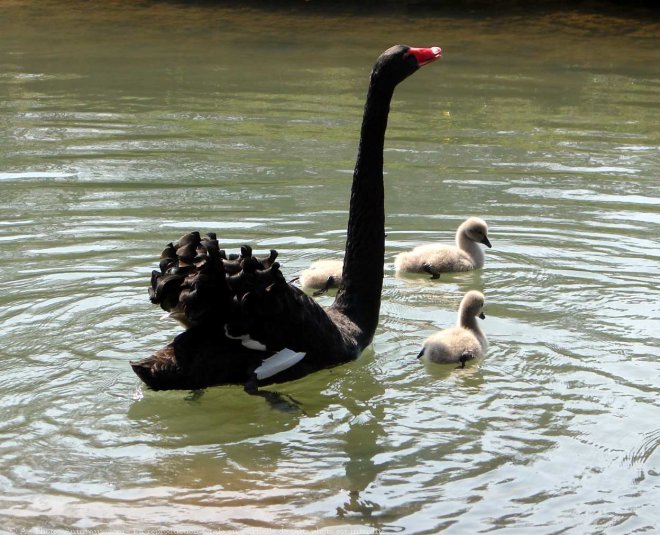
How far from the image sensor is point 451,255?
6.36 m

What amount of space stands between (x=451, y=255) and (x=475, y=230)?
7.3 inches

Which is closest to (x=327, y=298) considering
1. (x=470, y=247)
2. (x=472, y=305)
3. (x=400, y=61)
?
(x=470, y=247)

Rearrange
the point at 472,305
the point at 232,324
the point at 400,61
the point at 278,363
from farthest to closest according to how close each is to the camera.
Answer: the point at 472,305 < the point at 400,61 < the point at 278,363 < the point at 232,324

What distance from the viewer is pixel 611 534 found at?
3627 mm

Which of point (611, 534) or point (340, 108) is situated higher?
point (340, 108)

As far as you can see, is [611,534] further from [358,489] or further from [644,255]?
[644,255]

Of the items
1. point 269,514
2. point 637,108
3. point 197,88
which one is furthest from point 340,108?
point 269,514

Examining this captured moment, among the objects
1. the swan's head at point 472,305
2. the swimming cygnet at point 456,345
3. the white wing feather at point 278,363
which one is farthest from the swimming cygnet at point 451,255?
the white wing feather at point 278,363

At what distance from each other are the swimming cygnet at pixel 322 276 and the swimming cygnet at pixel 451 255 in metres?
0.42

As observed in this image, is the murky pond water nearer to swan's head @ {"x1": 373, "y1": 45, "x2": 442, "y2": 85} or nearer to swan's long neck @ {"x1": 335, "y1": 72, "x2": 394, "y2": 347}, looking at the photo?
swan's long neck @ {"x1": 335, "y1": 72, "x2": 394, "y2": 347}

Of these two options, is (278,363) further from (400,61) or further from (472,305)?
(400,61)

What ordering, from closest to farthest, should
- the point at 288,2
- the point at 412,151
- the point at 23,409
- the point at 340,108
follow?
the point at 23,409
the point at 412,151
the point at 340,108
the point at 288,2

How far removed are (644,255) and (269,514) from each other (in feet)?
10.9

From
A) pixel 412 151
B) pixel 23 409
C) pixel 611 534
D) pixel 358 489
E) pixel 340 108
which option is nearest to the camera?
pixel 611 534
